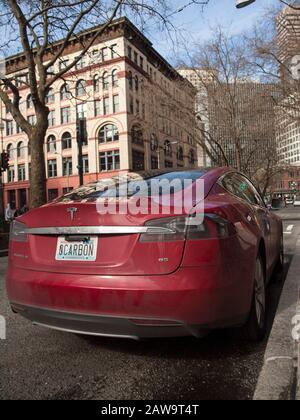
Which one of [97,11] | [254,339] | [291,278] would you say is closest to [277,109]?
[97,11]

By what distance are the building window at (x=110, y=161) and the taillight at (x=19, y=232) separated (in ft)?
136

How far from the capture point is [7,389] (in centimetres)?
231

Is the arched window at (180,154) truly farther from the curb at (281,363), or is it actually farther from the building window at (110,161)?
the curb at (281,363)

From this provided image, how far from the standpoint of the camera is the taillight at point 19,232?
9.29 ft

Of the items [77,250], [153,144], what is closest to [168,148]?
[153,144]

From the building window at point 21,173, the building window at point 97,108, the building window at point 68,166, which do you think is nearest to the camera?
the building window at point 97,108

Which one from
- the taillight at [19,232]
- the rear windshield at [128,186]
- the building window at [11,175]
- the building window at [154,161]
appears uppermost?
the building window at [154,161]

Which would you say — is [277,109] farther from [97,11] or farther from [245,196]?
[245,196]

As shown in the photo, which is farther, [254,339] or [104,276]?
[254,339]

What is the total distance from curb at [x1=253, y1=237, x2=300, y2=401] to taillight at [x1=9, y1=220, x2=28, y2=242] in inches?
74.2

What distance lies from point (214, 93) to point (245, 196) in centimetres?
2446

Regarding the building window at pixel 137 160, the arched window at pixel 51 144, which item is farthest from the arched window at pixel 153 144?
the arched window at pixel 51 144

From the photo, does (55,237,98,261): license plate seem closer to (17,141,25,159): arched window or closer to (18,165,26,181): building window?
(18,165,26,181): building window

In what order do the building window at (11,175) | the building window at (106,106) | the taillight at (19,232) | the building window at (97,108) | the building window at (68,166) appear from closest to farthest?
the taillight at (19,232) → the building window at (106,106) → the building window at (97,108) → the building window at (68,166) → the building window at (11,175)
